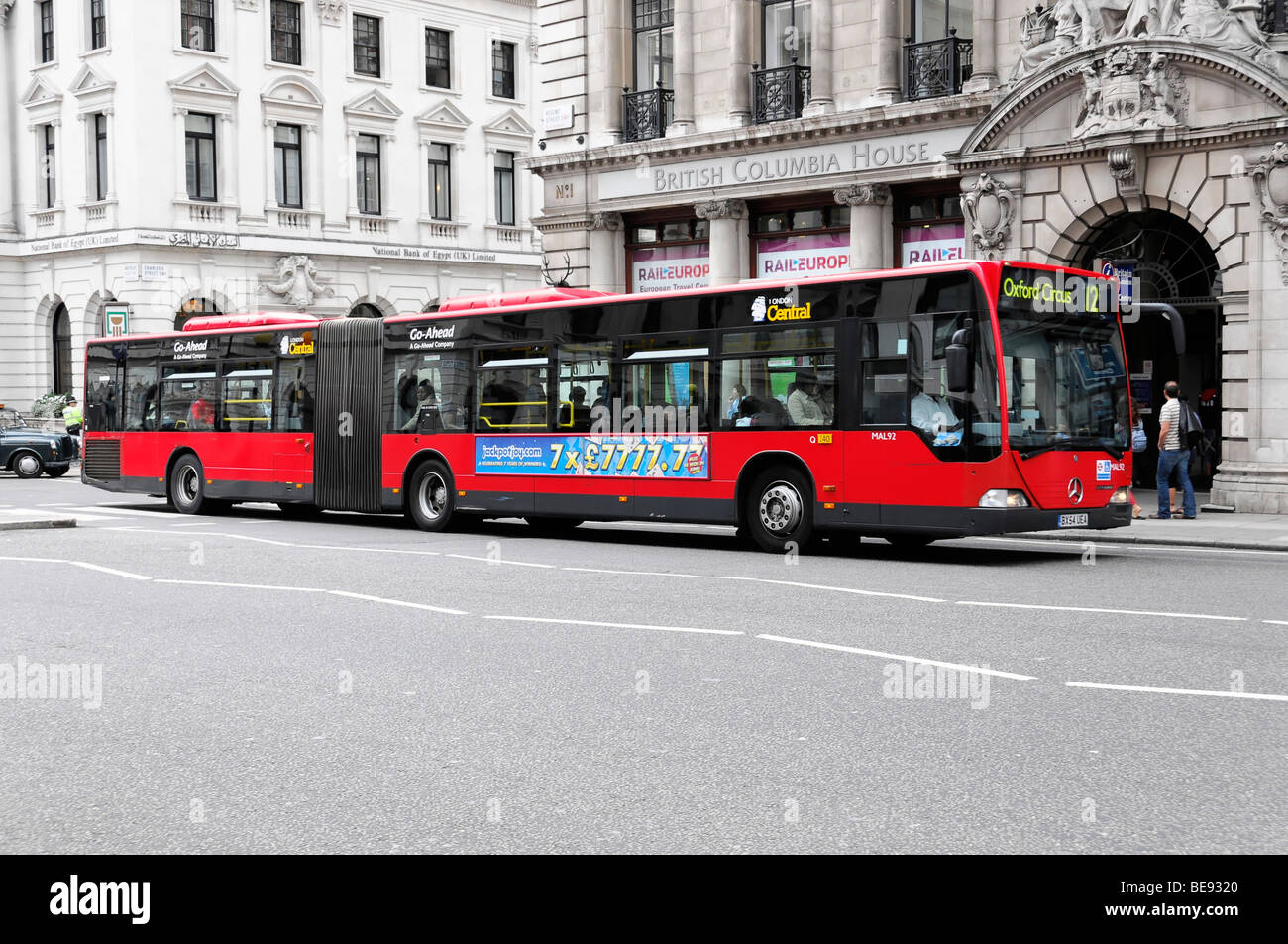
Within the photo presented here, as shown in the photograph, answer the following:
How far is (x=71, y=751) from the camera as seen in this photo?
6.88 metres

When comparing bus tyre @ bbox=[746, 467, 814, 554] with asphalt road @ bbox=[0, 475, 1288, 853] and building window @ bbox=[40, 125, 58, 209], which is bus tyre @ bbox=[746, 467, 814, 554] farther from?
building window @ bbox=[40, 125, 58, 209]

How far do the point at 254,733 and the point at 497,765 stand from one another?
54.3 inches

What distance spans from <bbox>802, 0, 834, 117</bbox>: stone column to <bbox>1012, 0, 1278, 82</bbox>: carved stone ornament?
3539 millimetres

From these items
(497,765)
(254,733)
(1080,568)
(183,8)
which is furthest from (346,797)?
(183,8)

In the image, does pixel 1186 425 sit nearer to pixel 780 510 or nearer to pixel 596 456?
pixel 780 510

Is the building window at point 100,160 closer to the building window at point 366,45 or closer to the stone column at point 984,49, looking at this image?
the building window at point 366,45

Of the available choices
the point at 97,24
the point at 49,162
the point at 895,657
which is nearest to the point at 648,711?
the point at 895,657

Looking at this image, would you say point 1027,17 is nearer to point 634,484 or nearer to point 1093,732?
point 634,484

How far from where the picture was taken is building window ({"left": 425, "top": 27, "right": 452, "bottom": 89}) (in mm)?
51125

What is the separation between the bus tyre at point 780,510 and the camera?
55.3ft

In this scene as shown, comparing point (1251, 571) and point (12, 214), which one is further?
point (12, 214)

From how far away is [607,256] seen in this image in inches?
1164

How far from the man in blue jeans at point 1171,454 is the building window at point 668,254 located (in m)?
9.68

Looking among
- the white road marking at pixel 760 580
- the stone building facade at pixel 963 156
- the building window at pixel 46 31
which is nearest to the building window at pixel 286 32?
the building window at pixel 46 31
